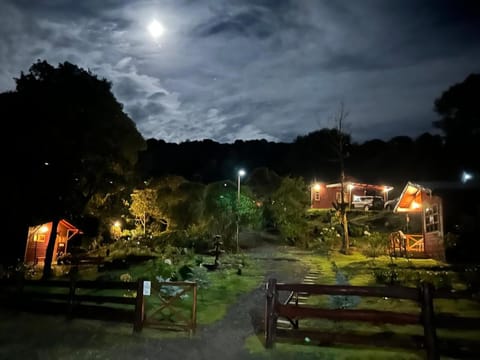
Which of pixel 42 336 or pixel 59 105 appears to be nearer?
pixel 42 336

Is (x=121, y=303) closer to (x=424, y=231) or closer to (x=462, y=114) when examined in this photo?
(x=424, y=231)

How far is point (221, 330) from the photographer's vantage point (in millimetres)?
10516

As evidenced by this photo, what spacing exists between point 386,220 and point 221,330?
1292 inches

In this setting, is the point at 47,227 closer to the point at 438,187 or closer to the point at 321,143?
the point at 438,187

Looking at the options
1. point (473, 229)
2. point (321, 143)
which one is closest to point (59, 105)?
point (473, 229)

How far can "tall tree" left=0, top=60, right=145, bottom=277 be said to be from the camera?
64.1 feet

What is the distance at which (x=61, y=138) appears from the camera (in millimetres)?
19672

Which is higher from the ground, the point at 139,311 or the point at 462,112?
the point at 462,112

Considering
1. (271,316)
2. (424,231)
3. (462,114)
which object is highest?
(462,114)

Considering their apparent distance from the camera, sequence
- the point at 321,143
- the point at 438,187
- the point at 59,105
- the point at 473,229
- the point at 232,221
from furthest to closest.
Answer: the point at 321,143
the point at 232,221
the point at 438,187
the point at 473,229
the point at 59,105

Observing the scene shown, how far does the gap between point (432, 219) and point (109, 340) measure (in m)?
23.1

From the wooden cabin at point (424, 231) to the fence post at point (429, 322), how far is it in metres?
17.8

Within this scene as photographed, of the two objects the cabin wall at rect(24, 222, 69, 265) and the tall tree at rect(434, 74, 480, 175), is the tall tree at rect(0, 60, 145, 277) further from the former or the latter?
the tall tree at rect(434, 74, 480, 175)

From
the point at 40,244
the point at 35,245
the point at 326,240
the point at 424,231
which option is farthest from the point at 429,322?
the point at 40,244
